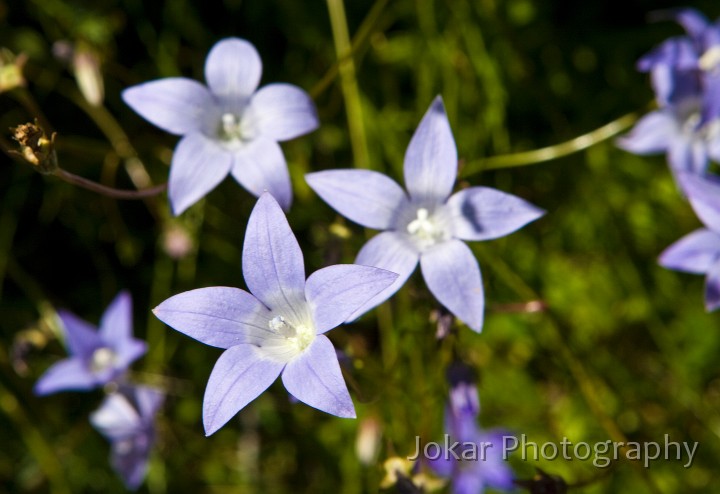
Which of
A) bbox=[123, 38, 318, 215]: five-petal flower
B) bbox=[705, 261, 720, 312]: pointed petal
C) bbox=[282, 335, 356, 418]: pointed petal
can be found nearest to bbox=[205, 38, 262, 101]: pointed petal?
bbox=[123, 38, 318, 215]: five-petal flower

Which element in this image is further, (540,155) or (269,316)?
(540,155)

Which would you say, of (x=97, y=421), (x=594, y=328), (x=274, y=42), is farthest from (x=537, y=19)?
(x=97, y=421)

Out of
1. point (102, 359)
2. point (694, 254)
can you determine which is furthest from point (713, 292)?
point (102, 359)

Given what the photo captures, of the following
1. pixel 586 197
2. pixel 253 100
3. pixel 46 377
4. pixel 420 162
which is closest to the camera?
pixel 420 162

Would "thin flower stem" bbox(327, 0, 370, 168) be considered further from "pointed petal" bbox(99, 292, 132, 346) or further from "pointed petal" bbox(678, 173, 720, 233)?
"pointed petal" bbox(678, 173, 720, 233)

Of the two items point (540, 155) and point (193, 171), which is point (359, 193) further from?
point (540, 155)

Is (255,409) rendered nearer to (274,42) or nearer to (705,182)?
(274,42)

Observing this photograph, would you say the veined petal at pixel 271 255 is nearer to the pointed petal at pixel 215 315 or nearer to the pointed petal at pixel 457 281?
the pointed petal at pixel 215 315
